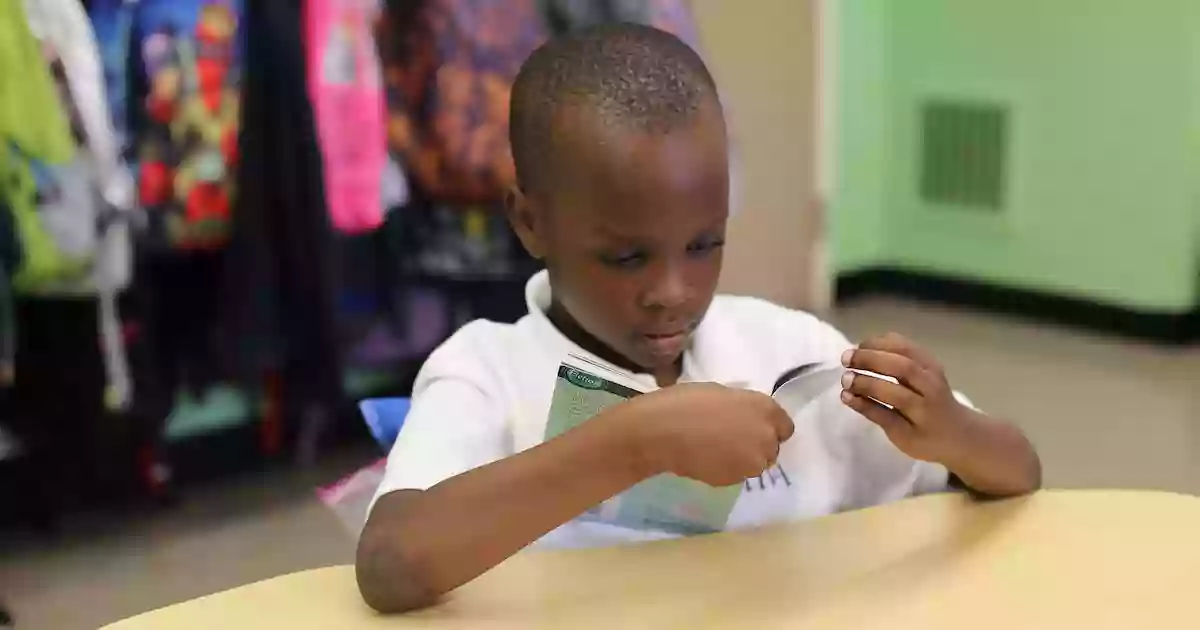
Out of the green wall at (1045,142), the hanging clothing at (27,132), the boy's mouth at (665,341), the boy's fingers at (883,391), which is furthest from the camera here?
the green wall at (1045,142)

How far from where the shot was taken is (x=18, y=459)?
6.99 ft

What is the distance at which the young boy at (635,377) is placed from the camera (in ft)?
2.32

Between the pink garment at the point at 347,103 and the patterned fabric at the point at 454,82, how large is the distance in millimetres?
76

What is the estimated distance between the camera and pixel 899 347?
2.60 ft

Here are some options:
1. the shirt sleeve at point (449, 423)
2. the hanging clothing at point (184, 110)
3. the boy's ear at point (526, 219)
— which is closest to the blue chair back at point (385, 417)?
the shirt sleeve at point (449, 423)

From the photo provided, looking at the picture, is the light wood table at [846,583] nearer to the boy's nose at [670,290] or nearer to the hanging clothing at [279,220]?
the boy's nose at [670,290]

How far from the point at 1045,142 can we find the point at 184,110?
254 cm

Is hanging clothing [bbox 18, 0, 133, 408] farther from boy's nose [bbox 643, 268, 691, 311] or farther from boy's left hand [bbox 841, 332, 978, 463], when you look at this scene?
boy's left hand [bbox 841, 332, 978, 463]

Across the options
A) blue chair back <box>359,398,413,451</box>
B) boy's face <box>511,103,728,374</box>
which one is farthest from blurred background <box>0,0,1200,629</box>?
boy's face <box>511,103,728,374</box>

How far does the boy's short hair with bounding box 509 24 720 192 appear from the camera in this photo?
836 millimetres

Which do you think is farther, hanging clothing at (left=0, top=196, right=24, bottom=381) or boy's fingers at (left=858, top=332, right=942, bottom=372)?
hanging clothing at (left=0, top=196, right=24, bottom=381)

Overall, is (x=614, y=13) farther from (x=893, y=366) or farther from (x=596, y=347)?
(x=893, y=366)

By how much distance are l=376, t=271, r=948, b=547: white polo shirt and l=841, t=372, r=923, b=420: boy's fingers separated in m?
A: 0.10

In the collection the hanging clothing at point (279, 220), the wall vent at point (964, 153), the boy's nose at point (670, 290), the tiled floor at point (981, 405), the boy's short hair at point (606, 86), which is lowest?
the tiled floor at point (981, 405)
